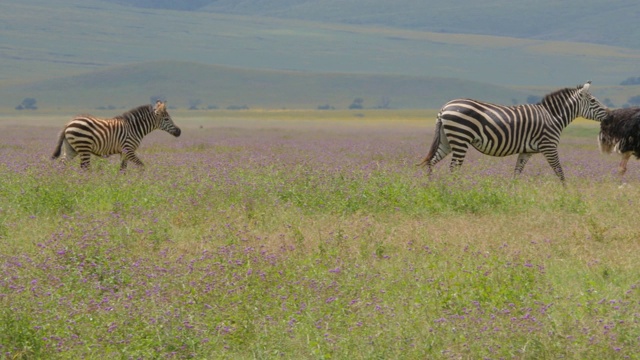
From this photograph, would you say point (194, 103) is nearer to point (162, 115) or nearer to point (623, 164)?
point (162, 115)

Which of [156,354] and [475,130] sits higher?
[475,130]

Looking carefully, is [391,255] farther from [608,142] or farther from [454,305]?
[608,142]

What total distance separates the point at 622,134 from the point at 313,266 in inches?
376

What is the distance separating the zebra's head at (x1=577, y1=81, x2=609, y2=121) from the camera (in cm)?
1842

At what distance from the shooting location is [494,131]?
672 inches

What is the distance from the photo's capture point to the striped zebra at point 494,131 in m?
16.8

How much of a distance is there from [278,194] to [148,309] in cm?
622

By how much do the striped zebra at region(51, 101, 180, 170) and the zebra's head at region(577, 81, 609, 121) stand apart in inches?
299

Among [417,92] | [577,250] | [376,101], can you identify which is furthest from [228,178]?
[417,92]

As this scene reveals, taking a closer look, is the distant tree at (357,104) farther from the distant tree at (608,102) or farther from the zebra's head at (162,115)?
the zebra's head at (162,115)

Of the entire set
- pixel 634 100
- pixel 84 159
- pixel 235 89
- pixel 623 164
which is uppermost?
pixel 623 164

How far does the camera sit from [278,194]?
1373 cm

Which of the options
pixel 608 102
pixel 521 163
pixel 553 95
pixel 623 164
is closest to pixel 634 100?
pixel 608 102

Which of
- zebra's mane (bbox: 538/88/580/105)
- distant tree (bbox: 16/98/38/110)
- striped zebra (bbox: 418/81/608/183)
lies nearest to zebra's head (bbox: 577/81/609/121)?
zebra's mane (bbox: 538/88/580/105)
